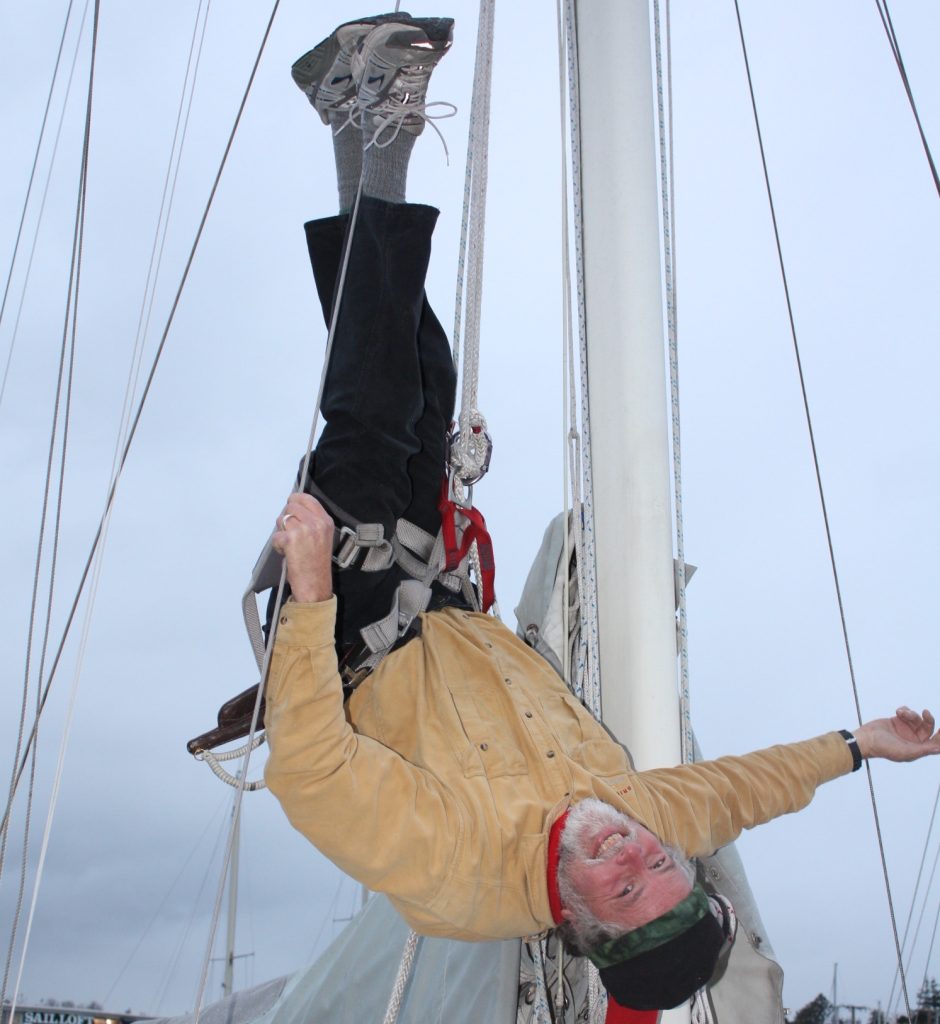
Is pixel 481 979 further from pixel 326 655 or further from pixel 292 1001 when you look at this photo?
pixel 326 655

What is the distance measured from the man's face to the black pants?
674mm

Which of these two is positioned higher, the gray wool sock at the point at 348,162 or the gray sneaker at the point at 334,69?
the gray sneaker at the point at 334,69

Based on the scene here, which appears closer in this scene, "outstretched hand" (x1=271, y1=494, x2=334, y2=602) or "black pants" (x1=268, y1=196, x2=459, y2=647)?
"outstretched hand" (x1=271, y1=494, x2=334, y2=602)

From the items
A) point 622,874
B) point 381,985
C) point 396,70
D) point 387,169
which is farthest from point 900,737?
point 396,70

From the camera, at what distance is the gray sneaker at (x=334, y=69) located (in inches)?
102

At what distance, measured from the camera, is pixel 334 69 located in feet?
8.85

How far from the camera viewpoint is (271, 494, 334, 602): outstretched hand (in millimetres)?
1812

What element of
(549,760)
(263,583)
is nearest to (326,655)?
(263,583)

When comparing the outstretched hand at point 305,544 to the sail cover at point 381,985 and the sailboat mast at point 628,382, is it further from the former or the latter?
the sail cover at point 381,985

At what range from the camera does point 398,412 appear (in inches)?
94.1

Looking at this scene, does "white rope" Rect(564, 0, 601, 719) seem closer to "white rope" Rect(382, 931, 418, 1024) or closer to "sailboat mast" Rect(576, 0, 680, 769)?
"sailboat mast" Rect(576, 0, 680, 769)

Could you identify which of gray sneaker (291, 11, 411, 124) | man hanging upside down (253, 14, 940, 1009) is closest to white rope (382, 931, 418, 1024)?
man hanging upside down (253, 14, 940, 1009)

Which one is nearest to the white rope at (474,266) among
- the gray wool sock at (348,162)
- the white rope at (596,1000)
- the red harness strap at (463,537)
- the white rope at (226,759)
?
the red harness strap at (463,537)

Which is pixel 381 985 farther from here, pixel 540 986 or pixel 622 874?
pixel 622 874
